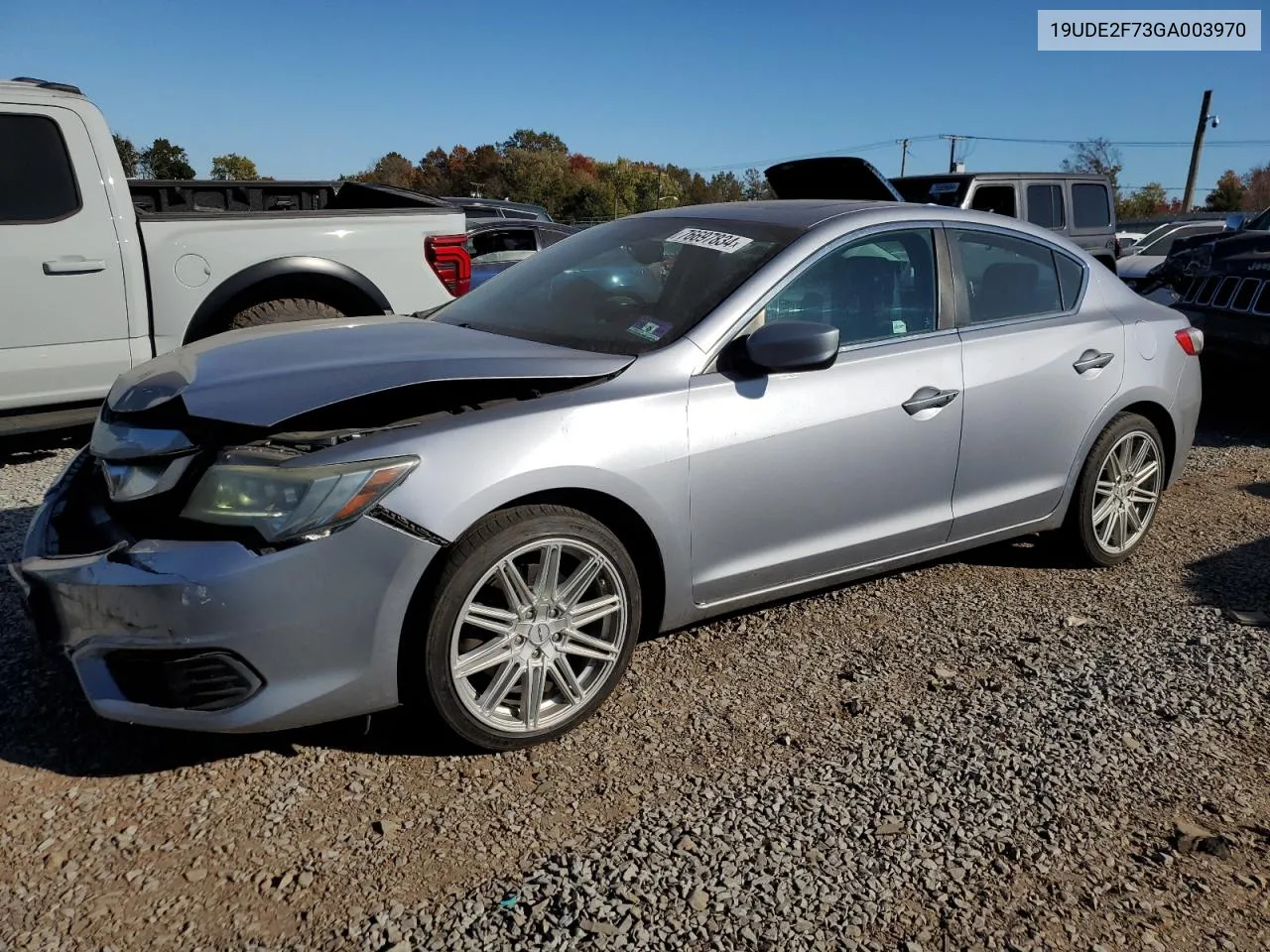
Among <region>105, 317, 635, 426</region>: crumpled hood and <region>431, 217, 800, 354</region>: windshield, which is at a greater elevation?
<region>431, 217, 800, 354</region>: windshield

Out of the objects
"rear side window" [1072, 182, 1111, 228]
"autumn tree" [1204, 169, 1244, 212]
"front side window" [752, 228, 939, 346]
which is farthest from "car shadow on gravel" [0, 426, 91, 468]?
"autumn tree" [1204, 169, 1244, 212]

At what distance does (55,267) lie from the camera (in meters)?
5.33

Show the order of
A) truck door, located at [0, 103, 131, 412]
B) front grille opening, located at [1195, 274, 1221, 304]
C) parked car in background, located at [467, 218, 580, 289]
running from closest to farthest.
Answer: truck door, located at [0, 103, 131, 412]
front grille opening, located at [1195, 274, 1221, 304]
parked car in background, located at [467, 218, 580, 289]

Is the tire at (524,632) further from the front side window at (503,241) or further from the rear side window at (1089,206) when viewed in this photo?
the rear side window at (1089,206)

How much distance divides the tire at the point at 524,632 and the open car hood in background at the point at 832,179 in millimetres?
2451

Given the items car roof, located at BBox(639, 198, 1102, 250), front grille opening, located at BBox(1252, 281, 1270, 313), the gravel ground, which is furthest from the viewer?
front grille opening, located at BBox(1252, 281, 1270, 313)

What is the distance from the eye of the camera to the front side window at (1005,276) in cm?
407

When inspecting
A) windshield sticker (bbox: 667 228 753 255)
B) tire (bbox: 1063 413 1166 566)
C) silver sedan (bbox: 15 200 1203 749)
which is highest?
windshield sticker (bbox: 667 228 753 255)

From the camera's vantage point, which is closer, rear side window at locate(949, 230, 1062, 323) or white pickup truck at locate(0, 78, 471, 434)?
rear side window at locate(949, 230, 1062, 323)

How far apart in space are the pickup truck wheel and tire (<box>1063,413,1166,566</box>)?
13.4 ft

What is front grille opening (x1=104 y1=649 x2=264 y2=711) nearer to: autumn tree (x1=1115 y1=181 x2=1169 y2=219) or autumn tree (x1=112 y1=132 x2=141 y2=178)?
autumn tree (x1=112 y1=132 x2=141 y2=178)

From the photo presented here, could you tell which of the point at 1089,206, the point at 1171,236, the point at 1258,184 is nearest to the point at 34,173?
the point at 1089,206

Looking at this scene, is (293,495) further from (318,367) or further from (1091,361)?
(1091,361)

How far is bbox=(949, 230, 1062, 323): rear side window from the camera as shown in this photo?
13.4 ft
